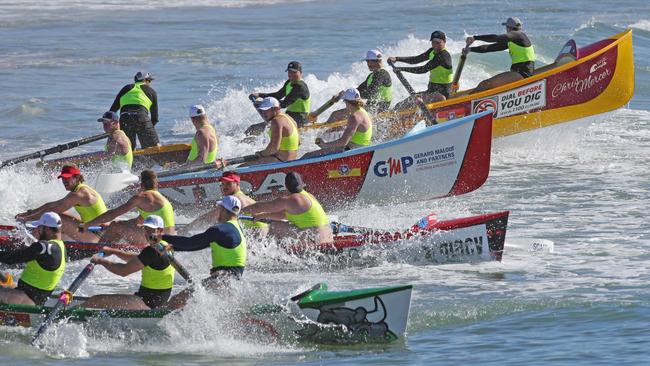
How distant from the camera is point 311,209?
604 inches

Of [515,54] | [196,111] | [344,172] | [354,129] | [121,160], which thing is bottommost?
[344,172]

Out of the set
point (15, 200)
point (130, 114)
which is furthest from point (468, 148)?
point (15, 200)

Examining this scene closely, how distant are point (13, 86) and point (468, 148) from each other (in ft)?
64.0

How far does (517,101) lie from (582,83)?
1.36 meters

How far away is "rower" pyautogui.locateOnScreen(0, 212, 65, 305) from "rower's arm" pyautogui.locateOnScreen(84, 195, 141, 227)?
2.10 meters

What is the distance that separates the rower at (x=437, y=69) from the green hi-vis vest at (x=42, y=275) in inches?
442

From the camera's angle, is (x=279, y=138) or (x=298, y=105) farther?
(x=298, y=105)

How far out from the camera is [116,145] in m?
19.9

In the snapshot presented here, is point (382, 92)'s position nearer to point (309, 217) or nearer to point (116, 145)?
point (116, 145)

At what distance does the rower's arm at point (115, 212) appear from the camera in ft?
49.6

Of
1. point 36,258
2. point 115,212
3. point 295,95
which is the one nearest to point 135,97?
point 295,95

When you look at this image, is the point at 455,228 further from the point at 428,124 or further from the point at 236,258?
the point at 428,124

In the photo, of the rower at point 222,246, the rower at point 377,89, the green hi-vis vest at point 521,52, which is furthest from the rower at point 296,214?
the green hi-vis vest at point 521,52

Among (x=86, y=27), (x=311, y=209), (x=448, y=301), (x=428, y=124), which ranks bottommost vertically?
(x=448, y=301)
